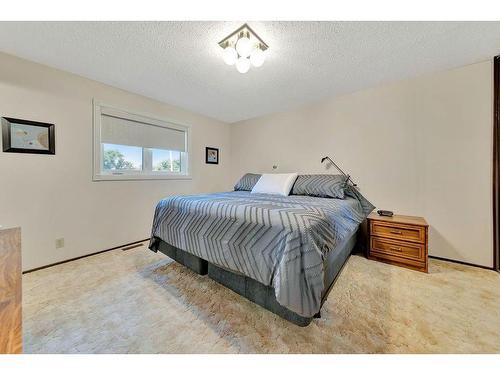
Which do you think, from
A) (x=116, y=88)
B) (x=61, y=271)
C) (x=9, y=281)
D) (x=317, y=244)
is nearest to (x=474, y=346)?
(x=317, y=244)

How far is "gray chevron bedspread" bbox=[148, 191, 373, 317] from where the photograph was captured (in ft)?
3.86

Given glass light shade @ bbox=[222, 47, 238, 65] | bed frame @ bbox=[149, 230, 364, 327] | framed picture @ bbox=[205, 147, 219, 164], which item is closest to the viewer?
bed frame @ bbox=[149, 230, 364, 327]

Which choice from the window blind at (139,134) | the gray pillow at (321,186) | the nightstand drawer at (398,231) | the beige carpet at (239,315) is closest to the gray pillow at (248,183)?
the gray pillow at (321,186)

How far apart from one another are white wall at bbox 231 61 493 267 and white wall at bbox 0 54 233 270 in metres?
2.85

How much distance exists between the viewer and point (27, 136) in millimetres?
2029

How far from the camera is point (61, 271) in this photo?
2.05m

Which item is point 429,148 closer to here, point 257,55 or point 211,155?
point 257,55

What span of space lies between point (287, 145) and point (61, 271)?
338 cm

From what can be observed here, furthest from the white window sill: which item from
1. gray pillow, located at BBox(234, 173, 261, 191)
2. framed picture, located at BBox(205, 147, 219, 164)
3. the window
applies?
gray pillow, located at BBox(234, 173, 261, 191)

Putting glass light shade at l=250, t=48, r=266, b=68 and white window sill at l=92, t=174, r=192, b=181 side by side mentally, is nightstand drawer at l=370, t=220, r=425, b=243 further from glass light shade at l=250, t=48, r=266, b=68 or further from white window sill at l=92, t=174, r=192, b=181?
white window sill at l=92, t=174, r=192, b=181

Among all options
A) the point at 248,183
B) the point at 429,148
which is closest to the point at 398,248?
the point at 429,148

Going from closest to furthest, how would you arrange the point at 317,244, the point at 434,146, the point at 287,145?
the point at 317,244, the point at 434,146, the point at 287,145

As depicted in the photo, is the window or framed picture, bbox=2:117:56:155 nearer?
framed picture, bbox=2:117:56:155
